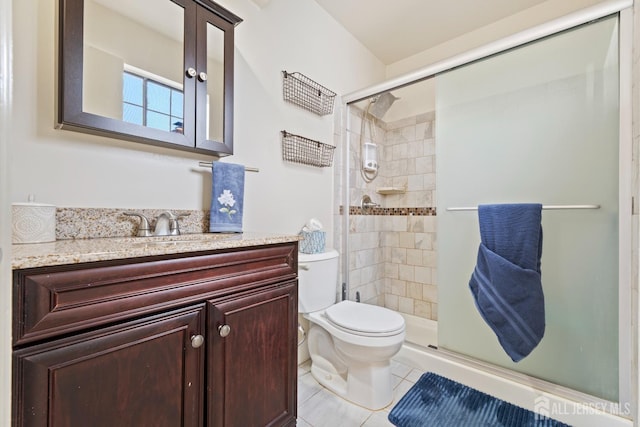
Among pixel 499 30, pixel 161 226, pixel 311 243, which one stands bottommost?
pixel 311 243

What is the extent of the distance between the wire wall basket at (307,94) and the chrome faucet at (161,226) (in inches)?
39.5

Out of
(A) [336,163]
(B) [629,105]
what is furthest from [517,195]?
(A) [336,163]

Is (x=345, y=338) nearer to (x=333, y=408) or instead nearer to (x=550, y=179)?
(x=333, y=408)

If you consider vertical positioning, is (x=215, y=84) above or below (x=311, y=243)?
above

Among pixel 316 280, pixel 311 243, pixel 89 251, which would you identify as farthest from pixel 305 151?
pixel 89 251

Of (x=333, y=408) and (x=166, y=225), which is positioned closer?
(x=166, y=225)

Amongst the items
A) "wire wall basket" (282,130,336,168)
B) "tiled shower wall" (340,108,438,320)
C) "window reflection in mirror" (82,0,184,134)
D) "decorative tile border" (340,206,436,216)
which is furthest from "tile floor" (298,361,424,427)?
"window reflection in mirror" (82,0,184,134)

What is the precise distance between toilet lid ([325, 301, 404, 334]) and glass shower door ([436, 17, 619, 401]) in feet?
1.64

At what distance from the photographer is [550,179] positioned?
1491 millimetres

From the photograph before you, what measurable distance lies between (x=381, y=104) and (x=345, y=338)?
191cm

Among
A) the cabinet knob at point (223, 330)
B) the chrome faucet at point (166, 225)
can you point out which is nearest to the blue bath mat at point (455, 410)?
the cabinet knob at point (223, 330)

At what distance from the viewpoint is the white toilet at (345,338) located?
4.59ft

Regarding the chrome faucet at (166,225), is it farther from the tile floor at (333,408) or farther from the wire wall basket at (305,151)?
the tile floor at (333,408)

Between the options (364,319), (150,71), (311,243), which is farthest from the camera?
(311,243)
